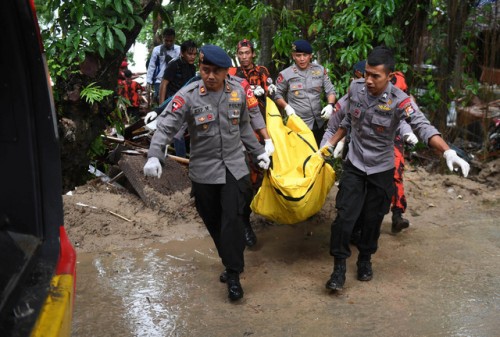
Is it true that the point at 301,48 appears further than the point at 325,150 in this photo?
Yes

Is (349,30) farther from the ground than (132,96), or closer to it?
farther from the ground

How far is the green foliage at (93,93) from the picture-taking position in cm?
583

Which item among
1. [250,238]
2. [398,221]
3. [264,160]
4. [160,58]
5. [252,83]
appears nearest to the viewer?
[264,160]

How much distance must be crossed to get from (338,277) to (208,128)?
138 centimetres

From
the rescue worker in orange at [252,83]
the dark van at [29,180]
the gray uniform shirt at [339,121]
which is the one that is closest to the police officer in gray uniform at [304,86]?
the rescue worker in orange at [252,83]

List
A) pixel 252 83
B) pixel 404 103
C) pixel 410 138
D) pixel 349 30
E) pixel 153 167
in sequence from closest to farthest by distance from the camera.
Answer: pixel 153 167, pixel 404 103, pixel 410 138, pixel 252 83, pixel 349 30

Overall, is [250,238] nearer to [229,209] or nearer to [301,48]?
[229,209]

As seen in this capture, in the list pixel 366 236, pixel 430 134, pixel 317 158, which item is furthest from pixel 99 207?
pixel 430 134

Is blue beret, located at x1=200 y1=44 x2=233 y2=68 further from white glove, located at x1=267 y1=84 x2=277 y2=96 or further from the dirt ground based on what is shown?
white glove, located at x1=267 y1=84 x2=277 y2=96

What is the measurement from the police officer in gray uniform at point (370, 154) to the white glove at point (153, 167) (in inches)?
51.1

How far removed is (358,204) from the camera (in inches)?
164

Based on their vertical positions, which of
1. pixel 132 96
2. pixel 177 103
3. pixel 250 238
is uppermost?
pixel 177 103

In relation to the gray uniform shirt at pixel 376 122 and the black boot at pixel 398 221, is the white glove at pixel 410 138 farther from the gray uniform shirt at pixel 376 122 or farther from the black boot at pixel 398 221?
the black boot at pixel 398 221

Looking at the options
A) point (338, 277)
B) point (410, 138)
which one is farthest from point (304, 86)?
point (338, 277)
